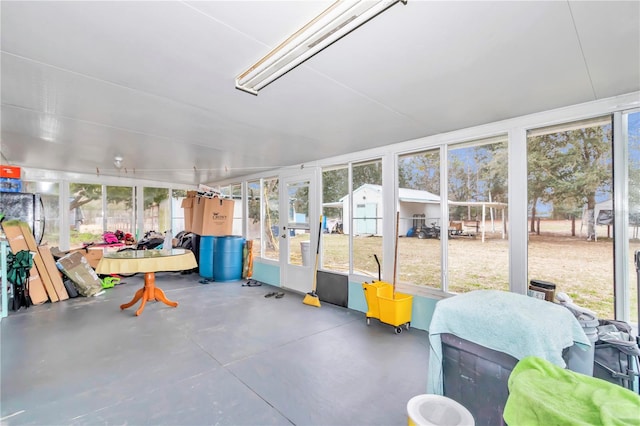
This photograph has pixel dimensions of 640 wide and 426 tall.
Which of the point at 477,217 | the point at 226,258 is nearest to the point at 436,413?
the point at 477,217

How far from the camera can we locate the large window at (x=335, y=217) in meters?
4.77

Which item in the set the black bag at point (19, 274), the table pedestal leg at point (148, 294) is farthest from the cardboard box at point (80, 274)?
the table pedestal leg at point (148, 294)

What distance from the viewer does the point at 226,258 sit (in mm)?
6328

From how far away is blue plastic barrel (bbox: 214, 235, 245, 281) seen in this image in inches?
249

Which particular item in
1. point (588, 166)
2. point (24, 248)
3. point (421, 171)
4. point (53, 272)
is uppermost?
point (421, 171)

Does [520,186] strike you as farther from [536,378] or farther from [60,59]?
[60,59]

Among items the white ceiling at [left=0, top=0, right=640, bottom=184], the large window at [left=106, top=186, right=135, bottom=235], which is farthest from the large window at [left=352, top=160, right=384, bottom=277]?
the large window at [left=106, top=186, right=135, bottom=235]

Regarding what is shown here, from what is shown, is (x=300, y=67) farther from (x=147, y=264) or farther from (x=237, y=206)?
(x=237, y=206)

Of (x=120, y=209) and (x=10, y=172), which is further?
(x=120, y=209)

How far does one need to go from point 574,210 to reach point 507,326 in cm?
221

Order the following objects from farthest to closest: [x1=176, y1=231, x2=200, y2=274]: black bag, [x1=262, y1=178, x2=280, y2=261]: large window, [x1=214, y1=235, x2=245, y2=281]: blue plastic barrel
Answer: [x1=176, y1=231, x2=200, y2=274]: black bag, [x1=214, y1=235, x2=245, y2=281]: blue plastic barrel, [x1=262, y1=178, x2=280, y2=261]: large window

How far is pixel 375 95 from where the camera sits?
237 cm

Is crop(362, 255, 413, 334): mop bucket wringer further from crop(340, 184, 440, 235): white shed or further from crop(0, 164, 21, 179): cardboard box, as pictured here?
crop(0, 164, 21, 179): cardboard box

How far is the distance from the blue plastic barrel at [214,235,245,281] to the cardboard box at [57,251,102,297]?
6.79 ft
